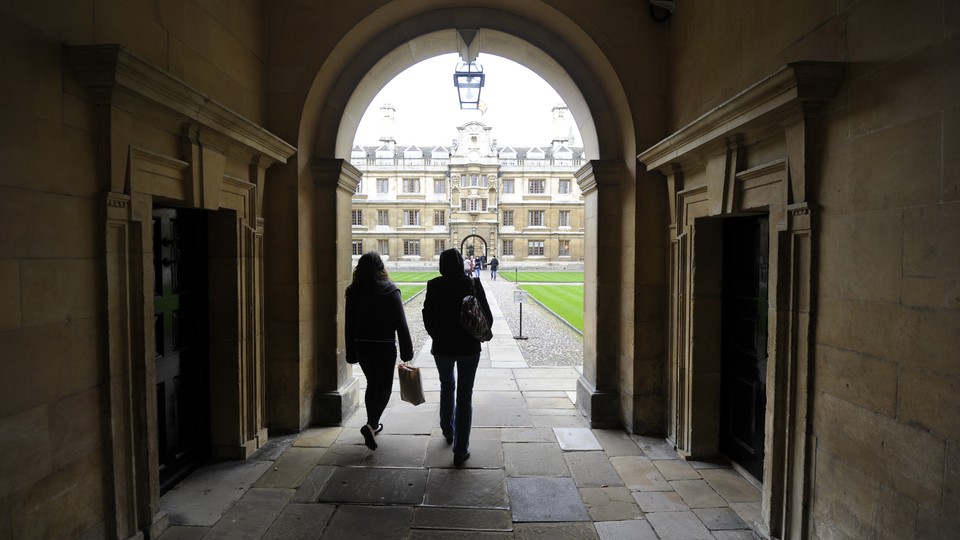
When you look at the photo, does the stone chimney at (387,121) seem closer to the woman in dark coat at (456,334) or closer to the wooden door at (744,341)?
the woman in dark coat at (456,334)

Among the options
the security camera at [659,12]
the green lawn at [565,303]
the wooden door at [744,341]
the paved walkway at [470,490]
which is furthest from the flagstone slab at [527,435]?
the green lawn at [565,303]

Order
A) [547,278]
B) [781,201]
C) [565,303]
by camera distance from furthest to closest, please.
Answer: [547,278] < [565,303] < [781,201]

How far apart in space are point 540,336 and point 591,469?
21.9ft

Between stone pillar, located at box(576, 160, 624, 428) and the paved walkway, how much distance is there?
0.25 meters

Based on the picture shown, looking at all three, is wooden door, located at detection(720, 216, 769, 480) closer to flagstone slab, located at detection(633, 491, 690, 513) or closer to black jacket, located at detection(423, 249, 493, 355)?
flagstone slab, located at detection(633, 491, 690, 513)

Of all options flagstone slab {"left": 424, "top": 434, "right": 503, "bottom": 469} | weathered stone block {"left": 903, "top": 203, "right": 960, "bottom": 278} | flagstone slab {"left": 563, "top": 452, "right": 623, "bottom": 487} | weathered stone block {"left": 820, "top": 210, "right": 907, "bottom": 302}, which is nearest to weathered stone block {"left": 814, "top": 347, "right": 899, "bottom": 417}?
weathered stone block {"left": 820, "top": 210, "right": 907, "bottom": 302}

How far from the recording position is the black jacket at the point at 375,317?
4117 mm

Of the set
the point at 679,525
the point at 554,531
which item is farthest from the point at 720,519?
the point at 554,531

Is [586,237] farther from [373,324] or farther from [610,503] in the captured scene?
[610,503]

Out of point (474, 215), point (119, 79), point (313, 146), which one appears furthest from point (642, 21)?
point (474, 215)

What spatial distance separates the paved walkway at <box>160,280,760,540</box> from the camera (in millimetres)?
3035

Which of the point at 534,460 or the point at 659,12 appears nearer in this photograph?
the point at 534,460

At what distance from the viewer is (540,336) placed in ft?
34.6

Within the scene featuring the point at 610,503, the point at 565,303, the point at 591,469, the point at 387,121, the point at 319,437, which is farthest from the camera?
the point at 387,121
